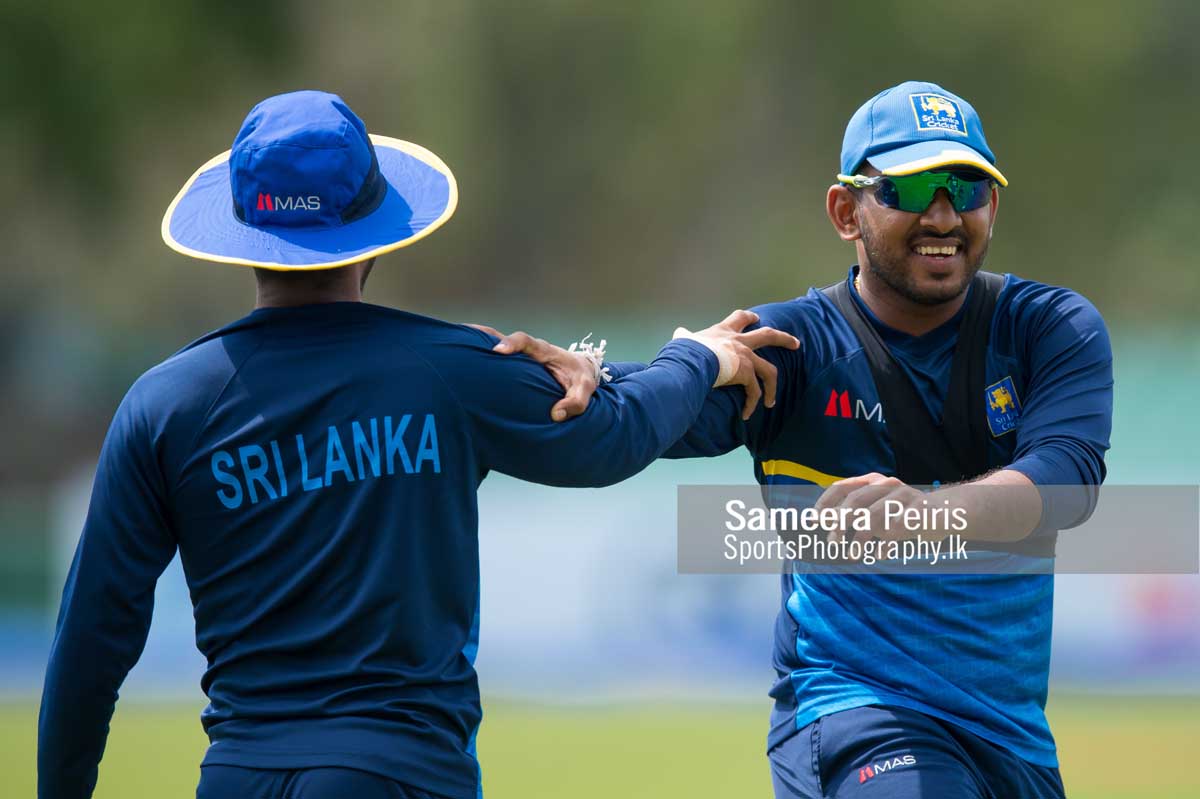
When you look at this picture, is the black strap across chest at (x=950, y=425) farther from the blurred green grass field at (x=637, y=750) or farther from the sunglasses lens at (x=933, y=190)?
the blurred green grass field at (x=637, y=750)

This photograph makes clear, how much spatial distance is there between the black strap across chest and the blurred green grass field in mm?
4427

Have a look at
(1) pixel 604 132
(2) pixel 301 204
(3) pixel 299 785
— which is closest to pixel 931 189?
(2) pixel 301 204

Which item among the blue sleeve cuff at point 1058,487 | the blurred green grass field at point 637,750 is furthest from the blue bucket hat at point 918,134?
the blurred green grass field at point 637,750

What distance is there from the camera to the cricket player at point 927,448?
10.1 feet

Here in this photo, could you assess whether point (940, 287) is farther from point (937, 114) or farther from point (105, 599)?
point (105, 599)

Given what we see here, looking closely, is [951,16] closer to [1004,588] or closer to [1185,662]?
[1185,662]

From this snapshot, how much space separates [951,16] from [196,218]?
18.3 meters

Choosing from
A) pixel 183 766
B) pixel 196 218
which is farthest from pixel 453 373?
pixel 183 766

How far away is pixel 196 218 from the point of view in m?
2.78

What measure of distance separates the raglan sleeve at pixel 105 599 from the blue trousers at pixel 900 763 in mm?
1373

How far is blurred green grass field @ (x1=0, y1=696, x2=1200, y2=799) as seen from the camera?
751 cm

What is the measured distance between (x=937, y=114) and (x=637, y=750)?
5789mm

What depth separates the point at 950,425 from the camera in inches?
129

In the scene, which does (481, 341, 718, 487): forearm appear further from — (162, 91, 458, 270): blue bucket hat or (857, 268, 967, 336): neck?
(857, 268, 967, 336): neck
